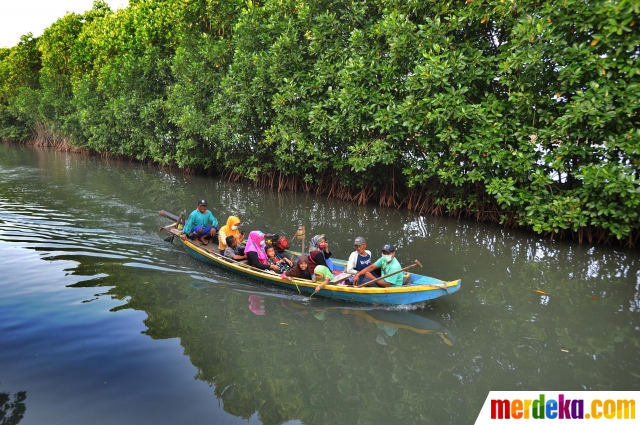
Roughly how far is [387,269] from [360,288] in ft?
2.14

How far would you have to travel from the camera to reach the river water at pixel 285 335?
15.8 ft

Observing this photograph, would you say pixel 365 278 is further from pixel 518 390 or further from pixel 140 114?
pixel 140 114

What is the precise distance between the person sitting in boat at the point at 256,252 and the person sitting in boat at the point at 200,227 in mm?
1815

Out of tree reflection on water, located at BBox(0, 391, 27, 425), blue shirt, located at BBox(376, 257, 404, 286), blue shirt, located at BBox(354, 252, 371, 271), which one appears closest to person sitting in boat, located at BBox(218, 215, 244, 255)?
blue shirt, located at BBox(354, 252, 371, 271)

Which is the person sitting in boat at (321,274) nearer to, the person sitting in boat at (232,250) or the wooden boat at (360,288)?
the wooden boat at (360,288)

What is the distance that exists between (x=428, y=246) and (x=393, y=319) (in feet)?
14.7

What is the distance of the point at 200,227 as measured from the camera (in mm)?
10648

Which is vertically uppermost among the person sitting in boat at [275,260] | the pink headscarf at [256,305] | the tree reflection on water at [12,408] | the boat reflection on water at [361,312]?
the person sitting in boat at [275,260]

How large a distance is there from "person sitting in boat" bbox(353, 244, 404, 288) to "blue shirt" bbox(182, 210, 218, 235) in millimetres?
4624

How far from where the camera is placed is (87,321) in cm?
638

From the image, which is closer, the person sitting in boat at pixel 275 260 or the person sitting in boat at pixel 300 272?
the person sitting in boat at pixel 300 272

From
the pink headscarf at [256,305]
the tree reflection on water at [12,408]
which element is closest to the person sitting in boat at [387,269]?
the pink headscarf at [256,305]

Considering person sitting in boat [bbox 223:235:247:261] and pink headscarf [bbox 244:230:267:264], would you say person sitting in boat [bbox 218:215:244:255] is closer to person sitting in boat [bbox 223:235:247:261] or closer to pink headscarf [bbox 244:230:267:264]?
person sitting in boat [bbox 223:235:247:261]

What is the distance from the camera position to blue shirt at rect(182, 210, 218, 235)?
34.8ft
